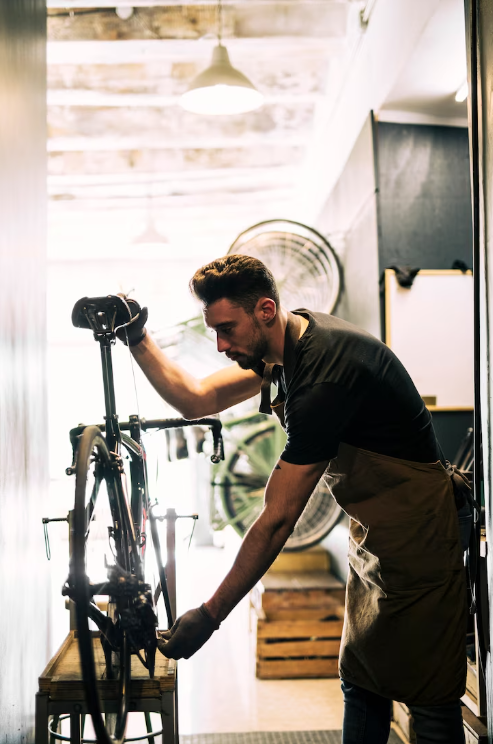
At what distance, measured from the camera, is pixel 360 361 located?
2.06 m

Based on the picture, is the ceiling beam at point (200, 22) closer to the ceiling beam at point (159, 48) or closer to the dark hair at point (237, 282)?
the ceiling beam at point (159, 48)

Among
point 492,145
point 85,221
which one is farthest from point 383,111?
point 85,221

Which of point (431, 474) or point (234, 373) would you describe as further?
point (234, 373)

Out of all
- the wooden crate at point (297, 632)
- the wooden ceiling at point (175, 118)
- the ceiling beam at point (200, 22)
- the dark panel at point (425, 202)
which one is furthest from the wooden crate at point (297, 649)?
the ceiling beam at point (200, 22)

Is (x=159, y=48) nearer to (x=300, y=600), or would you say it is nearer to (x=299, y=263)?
(x=299, y=263)

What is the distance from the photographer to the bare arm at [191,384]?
246 centimetres

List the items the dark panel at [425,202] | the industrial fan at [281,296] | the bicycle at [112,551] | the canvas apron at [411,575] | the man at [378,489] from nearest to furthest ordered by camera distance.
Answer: the bicycle at [112,551] < the man at [378,489] < the canvas apron at [411,575] < the dark panel at [425,202] < the industrial fan at [281,296]

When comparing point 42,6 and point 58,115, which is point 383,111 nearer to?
point 42,6

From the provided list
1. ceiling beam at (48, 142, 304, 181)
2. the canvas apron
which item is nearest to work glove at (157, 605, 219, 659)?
the canvas apron

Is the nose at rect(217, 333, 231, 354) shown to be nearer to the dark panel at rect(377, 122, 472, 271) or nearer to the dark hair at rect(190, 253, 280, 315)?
the dark hair at rect(190, 253, 280, 315)

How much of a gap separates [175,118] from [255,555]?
19.0 feet

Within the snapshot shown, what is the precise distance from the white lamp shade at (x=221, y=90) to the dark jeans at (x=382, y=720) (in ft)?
11.5

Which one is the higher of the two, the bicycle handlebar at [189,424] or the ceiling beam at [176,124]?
the ceiling beam at [176,124]

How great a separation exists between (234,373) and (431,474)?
0.81 m
